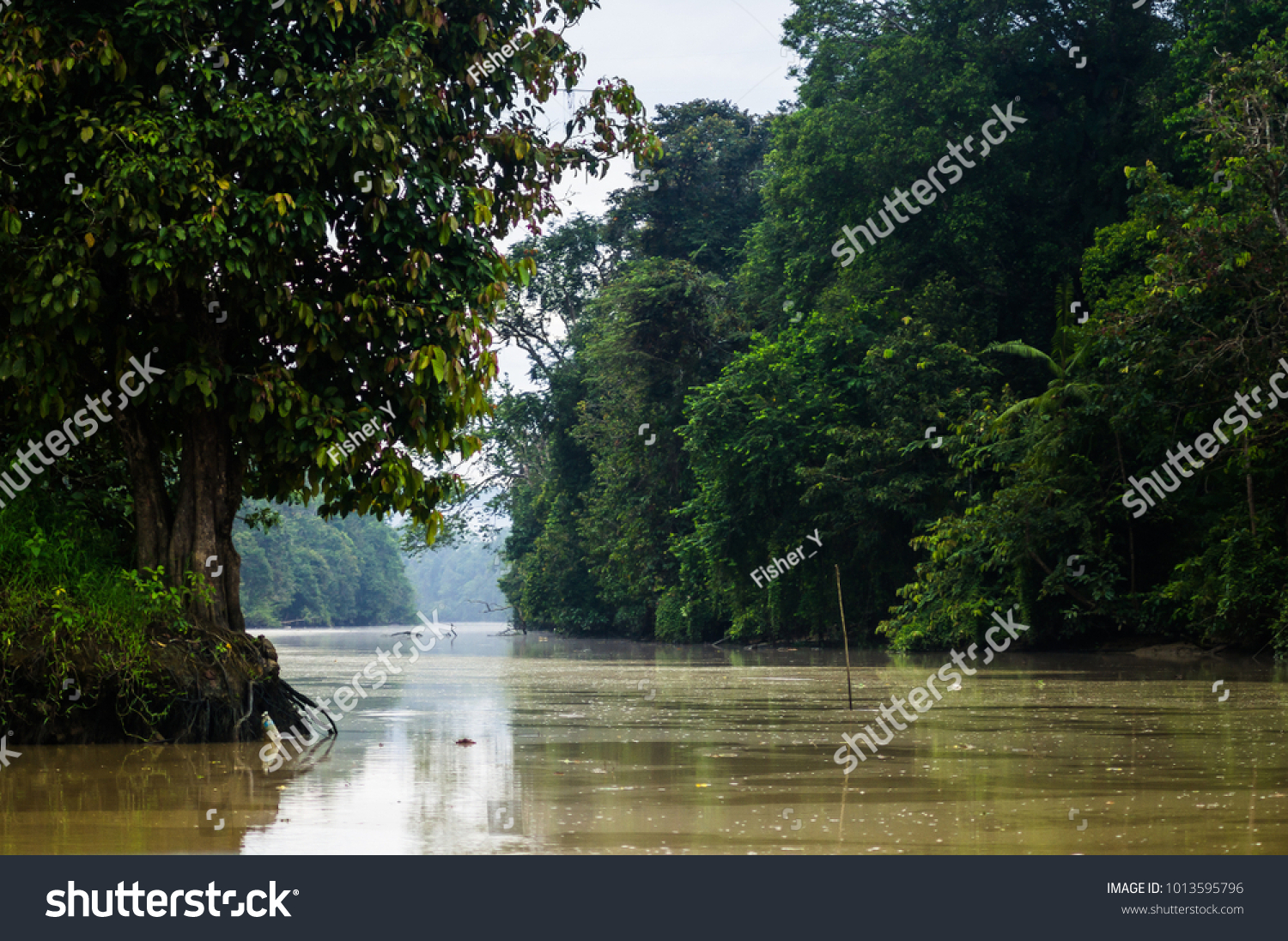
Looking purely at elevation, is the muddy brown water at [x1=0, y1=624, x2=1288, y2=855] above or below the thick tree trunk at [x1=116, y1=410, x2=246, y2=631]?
below

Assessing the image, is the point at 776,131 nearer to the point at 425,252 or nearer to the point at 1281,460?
the point at 1281,460

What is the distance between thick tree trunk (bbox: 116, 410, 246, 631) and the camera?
11.9 m

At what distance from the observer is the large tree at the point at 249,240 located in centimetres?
1058

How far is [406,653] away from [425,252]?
25798 mm

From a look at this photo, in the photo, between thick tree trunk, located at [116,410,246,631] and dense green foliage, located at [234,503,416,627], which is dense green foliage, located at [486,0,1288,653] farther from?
dense green foliage, located at [234,503,416,627]

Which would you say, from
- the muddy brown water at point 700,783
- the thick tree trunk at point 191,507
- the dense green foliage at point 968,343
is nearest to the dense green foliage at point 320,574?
the dense green foliage at point 968,343

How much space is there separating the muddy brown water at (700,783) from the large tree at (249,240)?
2.49 metres

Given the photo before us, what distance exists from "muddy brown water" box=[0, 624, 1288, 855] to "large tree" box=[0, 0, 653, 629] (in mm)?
2495

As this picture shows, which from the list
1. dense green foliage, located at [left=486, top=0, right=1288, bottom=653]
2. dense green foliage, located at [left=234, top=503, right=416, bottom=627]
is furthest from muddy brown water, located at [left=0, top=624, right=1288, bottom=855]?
dense green foliage, located at [left=234, top=503, right=416, bottom=627]

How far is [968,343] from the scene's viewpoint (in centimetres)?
3173

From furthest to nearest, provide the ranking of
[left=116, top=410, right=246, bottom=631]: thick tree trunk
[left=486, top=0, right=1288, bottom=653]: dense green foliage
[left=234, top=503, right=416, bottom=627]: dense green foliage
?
Answer: [left=234, top=503, right=416, bottom=627]: dense green foliage
[left=486, top=0, right=1288, bottom=653]: dense green foliage
[left=116, top=410, right=246, bottom=631]: thick tree trunk

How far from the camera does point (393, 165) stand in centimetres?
A: 1125

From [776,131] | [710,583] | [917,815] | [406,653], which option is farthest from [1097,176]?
[917,815]

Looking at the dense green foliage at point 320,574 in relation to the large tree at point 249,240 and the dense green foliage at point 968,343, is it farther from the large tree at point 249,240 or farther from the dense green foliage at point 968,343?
the large tree at point 249,240
